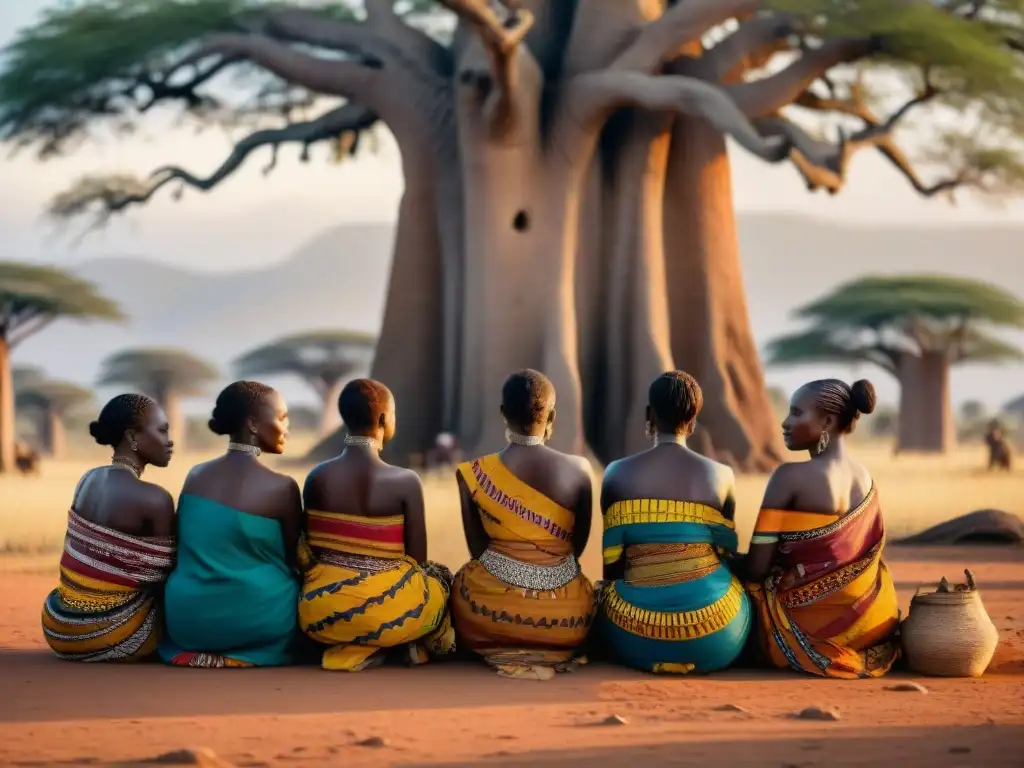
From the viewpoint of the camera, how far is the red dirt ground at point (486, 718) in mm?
4453

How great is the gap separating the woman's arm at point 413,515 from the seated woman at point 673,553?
741 mm

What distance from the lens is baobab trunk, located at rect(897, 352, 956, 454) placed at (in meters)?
33.1

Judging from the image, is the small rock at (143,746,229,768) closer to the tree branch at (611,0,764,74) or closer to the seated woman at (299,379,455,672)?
the seated woman at (299,379,455,672)

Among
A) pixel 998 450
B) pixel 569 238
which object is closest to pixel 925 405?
pixel 998 450

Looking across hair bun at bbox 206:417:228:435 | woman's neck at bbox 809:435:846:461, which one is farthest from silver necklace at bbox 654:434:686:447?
hair bun at bbox 206:417:228:435

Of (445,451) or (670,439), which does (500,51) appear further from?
(670,439)

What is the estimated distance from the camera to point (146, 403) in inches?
240

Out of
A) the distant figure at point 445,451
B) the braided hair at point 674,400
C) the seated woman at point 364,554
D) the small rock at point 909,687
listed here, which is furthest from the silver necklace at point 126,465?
the distant figure at point 445,451

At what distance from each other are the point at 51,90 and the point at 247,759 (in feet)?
55.3

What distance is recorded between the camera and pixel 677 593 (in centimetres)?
577

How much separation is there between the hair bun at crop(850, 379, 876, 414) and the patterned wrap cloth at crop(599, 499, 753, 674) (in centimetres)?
73

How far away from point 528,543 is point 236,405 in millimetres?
1285

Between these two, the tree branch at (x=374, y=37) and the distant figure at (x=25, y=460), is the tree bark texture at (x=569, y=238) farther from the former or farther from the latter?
the distant figure at (x=25, y=460)

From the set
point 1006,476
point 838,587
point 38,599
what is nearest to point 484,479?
point 838,587
